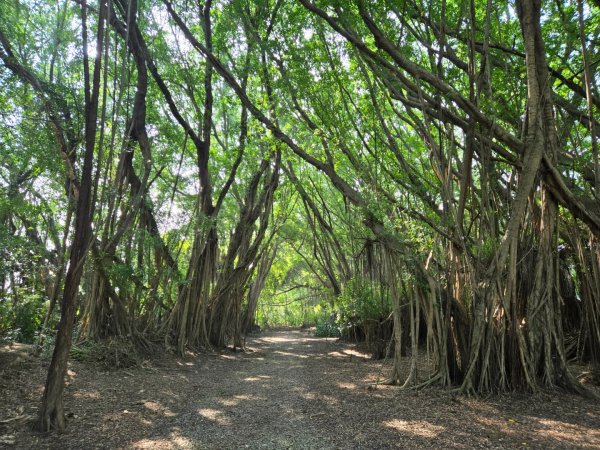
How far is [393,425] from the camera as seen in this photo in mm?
3246

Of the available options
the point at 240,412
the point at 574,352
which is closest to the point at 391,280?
the point at 240,412

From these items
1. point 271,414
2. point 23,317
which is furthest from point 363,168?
point 23,317

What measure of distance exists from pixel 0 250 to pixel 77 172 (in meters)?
1.27

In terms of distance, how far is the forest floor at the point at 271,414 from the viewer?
2.88m

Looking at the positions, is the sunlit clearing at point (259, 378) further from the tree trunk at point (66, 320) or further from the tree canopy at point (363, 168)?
the tree trunk at point (66, 320)

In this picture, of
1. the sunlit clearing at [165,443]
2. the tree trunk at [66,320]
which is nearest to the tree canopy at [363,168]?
the tree trunk at [66,320]

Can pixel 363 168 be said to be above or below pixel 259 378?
above

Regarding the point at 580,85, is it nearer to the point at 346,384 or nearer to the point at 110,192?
the point at 346,384

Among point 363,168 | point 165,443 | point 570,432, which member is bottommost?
point 165,443

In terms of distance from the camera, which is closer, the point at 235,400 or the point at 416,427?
the point at 416,427

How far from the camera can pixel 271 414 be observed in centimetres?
368

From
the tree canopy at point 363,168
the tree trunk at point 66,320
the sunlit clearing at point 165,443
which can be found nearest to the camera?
the sunlit clearing at point 165,443

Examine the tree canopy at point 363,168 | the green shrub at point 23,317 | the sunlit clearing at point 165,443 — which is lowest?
the sunlit clearing at point 165,443

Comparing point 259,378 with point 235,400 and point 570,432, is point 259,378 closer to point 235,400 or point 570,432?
point 235,400
